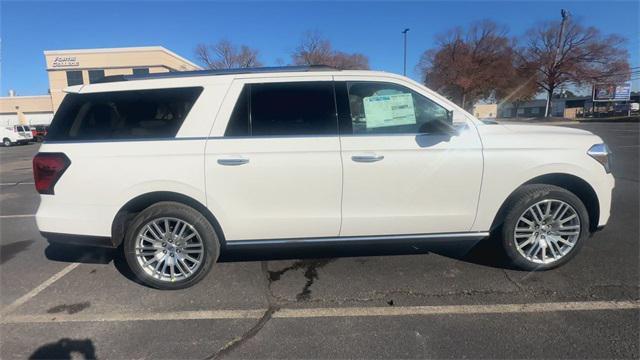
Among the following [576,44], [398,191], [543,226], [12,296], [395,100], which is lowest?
[12,296]

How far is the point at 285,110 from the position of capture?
11.5 ft

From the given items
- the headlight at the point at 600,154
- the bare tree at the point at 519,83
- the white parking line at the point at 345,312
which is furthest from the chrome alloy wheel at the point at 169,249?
the bare tree at the point at 519,83

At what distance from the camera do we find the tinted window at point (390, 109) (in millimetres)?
3529

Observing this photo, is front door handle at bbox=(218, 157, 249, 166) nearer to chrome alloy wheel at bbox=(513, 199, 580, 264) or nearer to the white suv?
the white suv

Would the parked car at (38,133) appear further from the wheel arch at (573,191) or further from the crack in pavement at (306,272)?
the wheel arch at (573,191)

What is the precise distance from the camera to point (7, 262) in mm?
4527

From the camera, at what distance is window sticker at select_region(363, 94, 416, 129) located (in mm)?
3549

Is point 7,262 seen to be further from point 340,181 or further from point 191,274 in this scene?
point 340,181

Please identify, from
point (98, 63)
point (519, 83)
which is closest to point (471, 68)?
point (519, 83)

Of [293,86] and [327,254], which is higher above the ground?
[293,86]

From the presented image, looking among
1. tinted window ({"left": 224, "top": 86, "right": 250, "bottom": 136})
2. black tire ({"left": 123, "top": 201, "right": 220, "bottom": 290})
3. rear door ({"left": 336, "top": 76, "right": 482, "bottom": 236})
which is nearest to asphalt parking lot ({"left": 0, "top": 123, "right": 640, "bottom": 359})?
black tire ({"left": 123, "top": 201, "right": 220, "bottom": 290})

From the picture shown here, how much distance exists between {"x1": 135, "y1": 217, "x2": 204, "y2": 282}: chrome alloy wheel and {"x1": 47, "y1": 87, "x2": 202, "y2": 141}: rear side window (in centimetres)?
85

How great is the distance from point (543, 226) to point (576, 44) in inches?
2448

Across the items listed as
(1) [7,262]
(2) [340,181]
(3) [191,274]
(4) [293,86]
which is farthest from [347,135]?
(1) [7,262]
